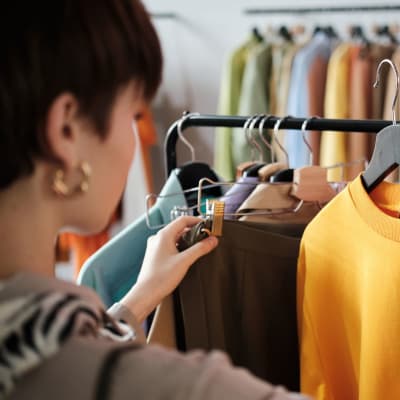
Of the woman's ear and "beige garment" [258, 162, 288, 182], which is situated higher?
the woman's ear

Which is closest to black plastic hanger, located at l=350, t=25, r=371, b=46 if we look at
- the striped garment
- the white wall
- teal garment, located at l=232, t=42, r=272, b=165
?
teal garment, located at l=232, t=42, r=272, b=165

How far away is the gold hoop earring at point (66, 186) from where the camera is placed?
0.54 m

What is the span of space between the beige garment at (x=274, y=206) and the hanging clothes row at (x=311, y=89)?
0.77 meters

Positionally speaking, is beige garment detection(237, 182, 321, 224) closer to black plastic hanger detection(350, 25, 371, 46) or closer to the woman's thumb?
the woman's thumb

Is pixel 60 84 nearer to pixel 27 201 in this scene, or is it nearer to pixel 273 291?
pixel 27 201

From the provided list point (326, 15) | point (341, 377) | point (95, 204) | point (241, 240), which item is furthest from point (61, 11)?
point (326, 15)

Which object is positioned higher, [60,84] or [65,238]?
[60,84]

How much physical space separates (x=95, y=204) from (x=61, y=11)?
155 mm

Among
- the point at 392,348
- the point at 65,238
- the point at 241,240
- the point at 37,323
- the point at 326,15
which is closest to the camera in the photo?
the point at 37,323

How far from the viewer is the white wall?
7.86 ft

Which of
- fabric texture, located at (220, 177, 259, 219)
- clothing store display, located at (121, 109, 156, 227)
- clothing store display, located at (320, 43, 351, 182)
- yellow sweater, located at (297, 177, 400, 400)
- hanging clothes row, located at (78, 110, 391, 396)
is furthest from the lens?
clothing store display, located at (121, 109, 156, 227)

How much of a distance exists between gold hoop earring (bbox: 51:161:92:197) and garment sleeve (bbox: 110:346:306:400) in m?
0.13

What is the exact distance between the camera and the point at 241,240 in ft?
2.96

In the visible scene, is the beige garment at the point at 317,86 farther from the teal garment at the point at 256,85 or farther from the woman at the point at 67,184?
the woman at the point at 67,184
